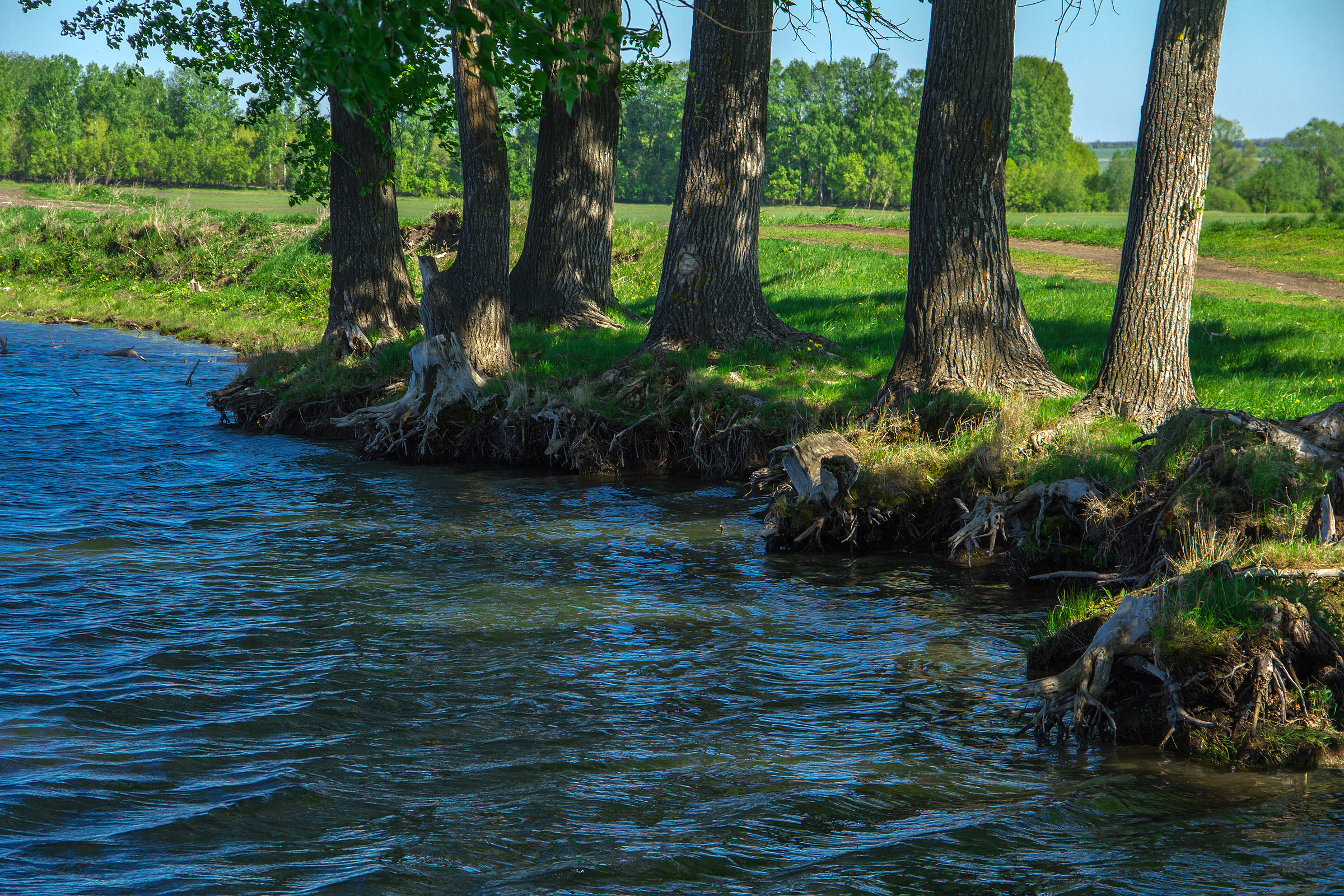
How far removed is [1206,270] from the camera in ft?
70.3

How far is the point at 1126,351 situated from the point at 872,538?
284cm

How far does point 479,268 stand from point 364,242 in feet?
12.4

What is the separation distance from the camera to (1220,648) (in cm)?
480

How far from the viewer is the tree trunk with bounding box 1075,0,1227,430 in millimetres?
8648

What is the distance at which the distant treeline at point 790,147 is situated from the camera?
83.8 meters

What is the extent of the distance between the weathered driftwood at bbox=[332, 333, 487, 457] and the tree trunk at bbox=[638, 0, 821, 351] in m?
2.26

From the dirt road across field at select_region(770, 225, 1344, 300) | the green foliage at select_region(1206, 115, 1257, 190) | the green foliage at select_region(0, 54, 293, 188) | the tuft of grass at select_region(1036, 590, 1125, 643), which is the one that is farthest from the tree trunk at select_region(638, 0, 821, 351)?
the green foliage at select_region(1206, 115, 1257, 190)

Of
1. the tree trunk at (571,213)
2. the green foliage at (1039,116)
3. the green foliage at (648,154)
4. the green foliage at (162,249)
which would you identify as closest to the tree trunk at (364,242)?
the tree trunk at (571,213)

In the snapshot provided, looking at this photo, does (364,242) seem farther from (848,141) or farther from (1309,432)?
(848,141)

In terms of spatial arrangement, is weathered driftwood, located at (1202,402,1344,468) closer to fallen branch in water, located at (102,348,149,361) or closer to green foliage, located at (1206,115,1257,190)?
fallen branch in water, located at (102,348,149,361)

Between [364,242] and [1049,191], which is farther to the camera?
[1049,191]

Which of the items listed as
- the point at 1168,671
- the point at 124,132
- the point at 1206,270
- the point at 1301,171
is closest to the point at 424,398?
the point at 1168,671

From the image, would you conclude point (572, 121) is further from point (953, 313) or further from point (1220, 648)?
point (1220, 648)

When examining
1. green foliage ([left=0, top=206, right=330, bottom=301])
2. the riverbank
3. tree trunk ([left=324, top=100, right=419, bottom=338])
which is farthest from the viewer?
green foliage ([left=0, top=206, right=330, bottom=301])
